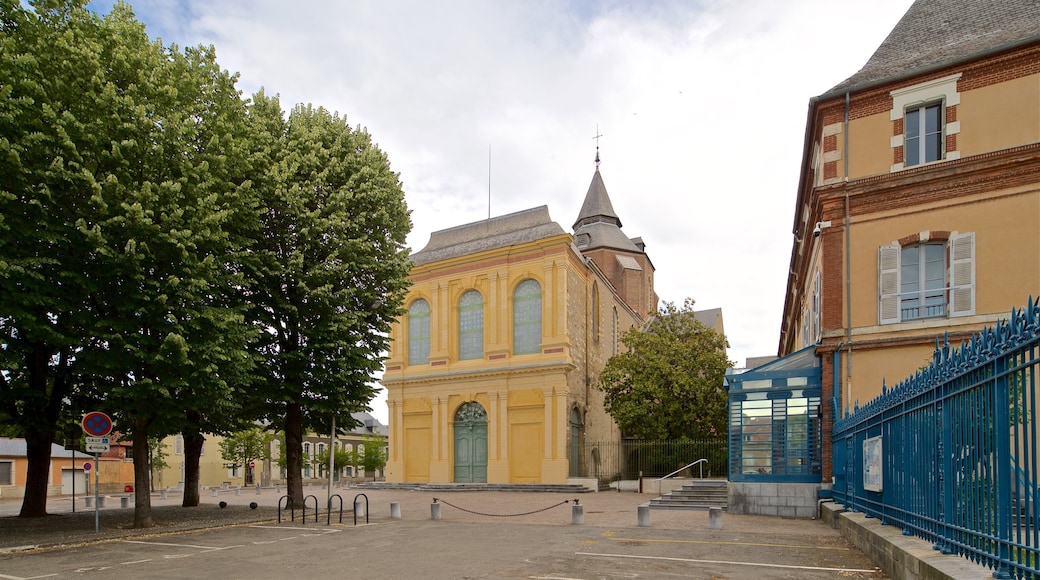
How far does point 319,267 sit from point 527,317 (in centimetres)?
1724

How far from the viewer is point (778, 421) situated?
17.2 meters

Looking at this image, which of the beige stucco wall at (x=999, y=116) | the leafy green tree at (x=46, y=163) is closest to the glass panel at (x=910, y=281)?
the beige stucco wall at (x=999, y=116)

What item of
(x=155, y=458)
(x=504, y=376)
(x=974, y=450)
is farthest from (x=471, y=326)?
(x=974, y=450)

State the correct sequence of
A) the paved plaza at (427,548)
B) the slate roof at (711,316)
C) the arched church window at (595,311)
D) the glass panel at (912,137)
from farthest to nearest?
the slate roof at (711,316)
the arched church window at (595,311)
the glass panel at (912,137)
the paved plaza at (427,548)

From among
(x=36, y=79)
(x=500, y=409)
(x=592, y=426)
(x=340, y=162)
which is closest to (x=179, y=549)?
(x=36, y=79)

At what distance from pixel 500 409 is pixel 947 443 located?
28016mm

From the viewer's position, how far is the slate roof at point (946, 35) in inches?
582

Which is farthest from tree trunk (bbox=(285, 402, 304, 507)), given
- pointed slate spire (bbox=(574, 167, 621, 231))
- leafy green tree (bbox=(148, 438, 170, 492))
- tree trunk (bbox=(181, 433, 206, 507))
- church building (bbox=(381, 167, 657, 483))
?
pointed slate spire (bbox=(574, 167, 621, 231))

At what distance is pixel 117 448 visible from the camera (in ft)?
155

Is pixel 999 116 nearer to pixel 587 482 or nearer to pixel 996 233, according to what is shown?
pixel 996 233

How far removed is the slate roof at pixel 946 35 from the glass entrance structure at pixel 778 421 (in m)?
6.97

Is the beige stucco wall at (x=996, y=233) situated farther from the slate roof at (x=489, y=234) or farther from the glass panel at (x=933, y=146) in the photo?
the slate roof at (x=489, y=234)

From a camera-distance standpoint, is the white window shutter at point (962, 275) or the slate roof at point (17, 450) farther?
the slate roof at point (17, 450)

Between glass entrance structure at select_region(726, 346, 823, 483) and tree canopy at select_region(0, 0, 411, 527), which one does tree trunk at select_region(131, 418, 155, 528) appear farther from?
glass entrance structure at select_region(726, 346, 823, 483)
